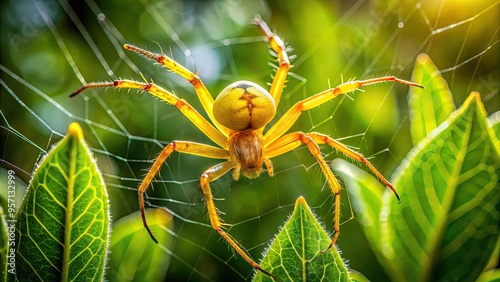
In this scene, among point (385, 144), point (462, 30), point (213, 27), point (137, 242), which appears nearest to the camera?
point (137, 242)

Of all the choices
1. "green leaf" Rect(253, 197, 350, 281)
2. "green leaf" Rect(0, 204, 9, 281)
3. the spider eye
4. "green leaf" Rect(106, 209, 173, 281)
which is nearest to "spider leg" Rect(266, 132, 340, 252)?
the spider eye

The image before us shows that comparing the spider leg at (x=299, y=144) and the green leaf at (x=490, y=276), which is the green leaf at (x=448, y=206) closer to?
the green leaf at (x=490, y=276)

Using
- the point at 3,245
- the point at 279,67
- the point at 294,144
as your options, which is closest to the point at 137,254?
the point at 3,245

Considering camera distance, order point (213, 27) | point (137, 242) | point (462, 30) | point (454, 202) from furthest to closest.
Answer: point (213, 27)
point (462, 30)
point (137, 242)
point (454, 202)

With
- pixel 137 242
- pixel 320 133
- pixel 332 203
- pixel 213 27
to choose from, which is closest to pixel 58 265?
pixel 137 242

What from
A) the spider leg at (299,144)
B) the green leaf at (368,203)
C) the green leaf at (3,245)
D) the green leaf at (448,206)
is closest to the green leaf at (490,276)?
the green leaf at (448,206)

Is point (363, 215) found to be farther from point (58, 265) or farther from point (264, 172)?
point (58, 265)

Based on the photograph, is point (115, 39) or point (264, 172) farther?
point (115, 39)
